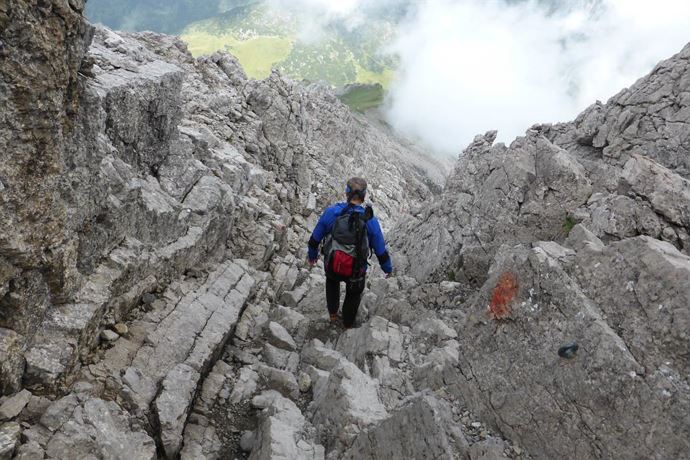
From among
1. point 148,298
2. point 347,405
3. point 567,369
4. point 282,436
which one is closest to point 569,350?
point 567,369

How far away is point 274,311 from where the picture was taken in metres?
17.6

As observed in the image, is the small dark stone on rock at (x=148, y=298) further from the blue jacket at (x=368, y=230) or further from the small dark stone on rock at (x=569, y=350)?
the small dark stone on rock at (x=569, y=350)

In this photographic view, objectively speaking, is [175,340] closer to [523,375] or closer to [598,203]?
[523,375]

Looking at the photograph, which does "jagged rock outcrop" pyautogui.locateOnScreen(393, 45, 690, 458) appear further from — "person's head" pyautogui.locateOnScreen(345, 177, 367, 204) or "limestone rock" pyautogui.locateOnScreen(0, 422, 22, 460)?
"limestone rock" pyautogui.locateOnScreen(0, 422, 22, 460)

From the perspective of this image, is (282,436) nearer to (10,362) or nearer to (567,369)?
(10,362)

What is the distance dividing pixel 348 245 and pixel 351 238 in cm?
24

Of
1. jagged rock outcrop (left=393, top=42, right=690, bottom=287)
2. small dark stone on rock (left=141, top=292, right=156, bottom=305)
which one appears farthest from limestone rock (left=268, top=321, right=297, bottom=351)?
→ jagged rock outcrop (left=393, top=42, right=690, bottom=287)

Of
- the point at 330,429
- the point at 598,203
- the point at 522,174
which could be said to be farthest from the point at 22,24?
the point at 522,174

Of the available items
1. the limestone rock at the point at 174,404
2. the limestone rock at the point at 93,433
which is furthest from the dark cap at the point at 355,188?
the limestone rock at the point at 93,433

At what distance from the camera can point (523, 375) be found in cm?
946

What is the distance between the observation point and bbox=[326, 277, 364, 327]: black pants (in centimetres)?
1457

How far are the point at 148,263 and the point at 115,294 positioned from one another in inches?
78.1

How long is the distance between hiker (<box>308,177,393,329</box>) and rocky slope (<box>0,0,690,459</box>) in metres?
1.77

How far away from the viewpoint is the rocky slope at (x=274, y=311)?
26.4 feet
